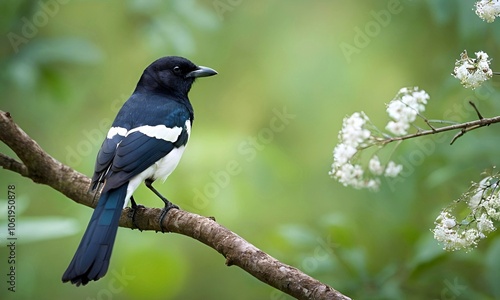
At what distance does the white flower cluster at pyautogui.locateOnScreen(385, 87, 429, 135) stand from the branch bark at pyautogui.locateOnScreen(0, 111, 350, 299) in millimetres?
592

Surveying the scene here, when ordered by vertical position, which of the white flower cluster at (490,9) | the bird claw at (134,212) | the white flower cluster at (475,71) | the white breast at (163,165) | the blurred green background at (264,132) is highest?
the blurred green background at (264,132)

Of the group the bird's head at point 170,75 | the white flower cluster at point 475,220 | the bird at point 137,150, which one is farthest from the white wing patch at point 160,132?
the white flower cluster at point 475,220

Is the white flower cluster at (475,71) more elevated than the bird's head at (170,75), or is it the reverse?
the bird's head at (170,75)

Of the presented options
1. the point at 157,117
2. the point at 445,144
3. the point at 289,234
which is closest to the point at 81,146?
the point at 157,117

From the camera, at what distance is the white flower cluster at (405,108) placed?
88.1 inches

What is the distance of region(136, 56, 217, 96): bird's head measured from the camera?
3.64 m

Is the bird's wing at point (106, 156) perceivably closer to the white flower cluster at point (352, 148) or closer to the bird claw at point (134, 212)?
the bird claw at point (134, 212)

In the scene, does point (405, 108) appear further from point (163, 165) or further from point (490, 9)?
point (163, 165)

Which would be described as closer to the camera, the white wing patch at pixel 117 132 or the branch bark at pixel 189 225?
the branch bark at pixel 189 225

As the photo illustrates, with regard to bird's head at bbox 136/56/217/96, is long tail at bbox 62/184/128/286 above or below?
below

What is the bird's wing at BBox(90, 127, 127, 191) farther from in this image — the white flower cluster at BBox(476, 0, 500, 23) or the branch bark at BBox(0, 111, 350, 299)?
the white flower cluster at BBox(476, 0, 500, 23)

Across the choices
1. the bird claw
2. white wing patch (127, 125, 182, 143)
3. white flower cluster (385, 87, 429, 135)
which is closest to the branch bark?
the bird claw

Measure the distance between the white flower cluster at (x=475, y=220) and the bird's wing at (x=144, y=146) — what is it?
4.62 feet

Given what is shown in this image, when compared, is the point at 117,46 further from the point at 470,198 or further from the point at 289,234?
the point at 470,198
